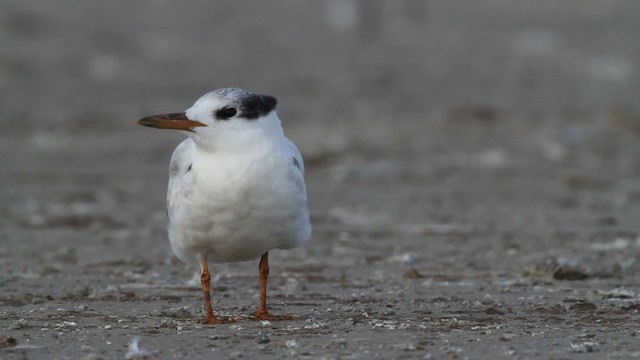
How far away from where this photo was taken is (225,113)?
6055mm

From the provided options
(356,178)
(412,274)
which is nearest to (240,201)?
(412,274)

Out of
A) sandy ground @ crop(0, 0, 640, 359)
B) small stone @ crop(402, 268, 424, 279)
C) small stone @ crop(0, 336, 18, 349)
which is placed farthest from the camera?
small stone @ crop(402, 268, 424, 279)

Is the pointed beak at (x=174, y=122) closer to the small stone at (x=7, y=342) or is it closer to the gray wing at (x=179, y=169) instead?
the gray wing at (x=179, y=169)

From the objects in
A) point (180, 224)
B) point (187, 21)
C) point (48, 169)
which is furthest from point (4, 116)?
point (180, 224)

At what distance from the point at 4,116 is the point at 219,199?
520 inches

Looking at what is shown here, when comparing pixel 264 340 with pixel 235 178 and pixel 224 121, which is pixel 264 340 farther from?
pixel 224 121

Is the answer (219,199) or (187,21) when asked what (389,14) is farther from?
(219,199)

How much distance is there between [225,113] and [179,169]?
489 mm

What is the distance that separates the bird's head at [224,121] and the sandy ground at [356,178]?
0.81 metres

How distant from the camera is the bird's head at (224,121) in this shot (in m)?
6.02

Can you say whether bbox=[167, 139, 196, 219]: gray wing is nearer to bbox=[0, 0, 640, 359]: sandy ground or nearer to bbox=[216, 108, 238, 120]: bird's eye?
bbox=[216, 108, 238, 120]: bird's eye

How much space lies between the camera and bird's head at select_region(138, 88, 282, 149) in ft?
19.7

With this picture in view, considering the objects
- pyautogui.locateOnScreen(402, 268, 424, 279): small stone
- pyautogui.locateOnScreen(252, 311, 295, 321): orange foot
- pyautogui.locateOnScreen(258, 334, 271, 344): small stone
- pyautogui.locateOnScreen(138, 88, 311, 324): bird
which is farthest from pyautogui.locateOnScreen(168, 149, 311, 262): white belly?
pyautogui.locateOnScreen(402, 268, 424, 279): small stone

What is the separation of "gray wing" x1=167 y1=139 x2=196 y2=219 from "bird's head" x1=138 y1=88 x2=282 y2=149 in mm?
219
